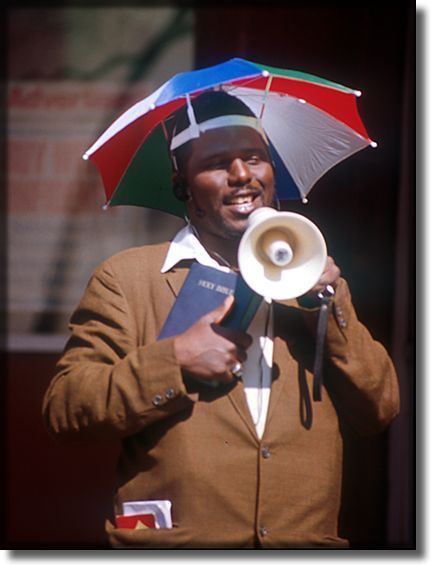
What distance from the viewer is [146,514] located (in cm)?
295

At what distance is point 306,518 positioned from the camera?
2969 mm

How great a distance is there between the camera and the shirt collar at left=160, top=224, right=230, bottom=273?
9.99ft

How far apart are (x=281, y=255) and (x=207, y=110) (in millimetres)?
519

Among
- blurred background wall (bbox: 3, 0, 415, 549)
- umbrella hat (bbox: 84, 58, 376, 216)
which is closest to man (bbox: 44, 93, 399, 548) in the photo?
umbrella hat (bbox: 84, 58, 376, 216)

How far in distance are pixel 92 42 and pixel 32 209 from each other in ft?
2.91

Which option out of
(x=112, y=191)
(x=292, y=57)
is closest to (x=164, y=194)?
(x=112, y=191)

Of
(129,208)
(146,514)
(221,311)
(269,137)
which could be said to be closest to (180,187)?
(269,137)

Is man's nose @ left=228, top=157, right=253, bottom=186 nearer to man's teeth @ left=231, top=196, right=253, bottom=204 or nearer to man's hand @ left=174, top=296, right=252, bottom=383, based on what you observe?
man's teeth @ left=231, top=196, right=253, bottom=204

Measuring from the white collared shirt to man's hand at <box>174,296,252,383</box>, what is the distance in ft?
0.47

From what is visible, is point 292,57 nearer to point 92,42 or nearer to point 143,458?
point 92,42

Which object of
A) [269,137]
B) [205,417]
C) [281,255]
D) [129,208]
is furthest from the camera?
[129,208]

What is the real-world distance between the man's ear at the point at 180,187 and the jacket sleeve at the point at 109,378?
32 cm

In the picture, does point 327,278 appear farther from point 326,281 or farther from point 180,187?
point 180,187

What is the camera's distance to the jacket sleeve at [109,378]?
2814mm
